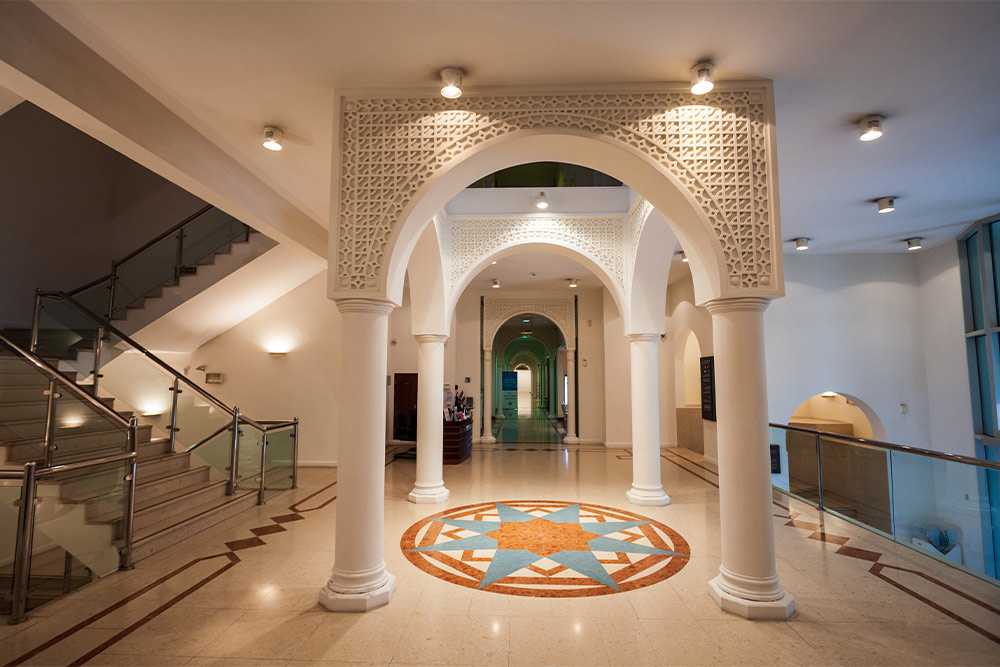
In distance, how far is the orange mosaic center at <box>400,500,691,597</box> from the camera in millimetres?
3701

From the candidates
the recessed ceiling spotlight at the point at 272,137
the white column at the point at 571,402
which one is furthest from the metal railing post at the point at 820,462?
the recessed ceiling spotlight at the point at 272,137

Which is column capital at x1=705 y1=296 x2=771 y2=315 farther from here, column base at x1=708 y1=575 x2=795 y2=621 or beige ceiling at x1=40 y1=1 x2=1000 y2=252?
column base at x1=708 y1=575 x2=795 y2=621

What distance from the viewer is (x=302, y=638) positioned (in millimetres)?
2865

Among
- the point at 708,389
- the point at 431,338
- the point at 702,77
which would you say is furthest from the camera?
the point at 708,389

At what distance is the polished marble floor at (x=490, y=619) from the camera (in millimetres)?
2688

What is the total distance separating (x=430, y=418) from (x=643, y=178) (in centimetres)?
418

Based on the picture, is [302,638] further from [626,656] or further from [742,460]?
[742,460]

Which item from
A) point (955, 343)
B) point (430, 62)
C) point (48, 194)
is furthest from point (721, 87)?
point (48, 194)

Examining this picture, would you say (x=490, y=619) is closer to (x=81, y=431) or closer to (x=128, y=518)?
(x=128, y=518)

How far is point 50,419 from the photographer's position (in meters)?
4.03

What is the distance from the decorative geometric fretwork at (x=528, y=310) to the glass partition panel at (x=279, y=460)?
5.98m

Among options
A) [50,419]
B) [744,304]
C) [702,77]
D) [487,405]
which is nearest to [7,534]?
Answer: [50,419]

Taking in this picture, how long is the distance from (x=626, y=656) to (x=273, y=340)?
7728 mm

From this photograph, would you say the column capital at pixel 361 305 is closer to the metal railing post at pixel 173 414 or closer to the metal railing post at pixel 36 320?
the metal railing post at pixel 173 414
